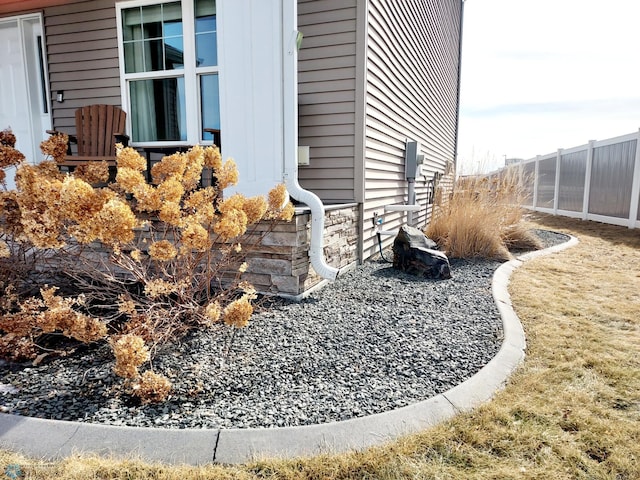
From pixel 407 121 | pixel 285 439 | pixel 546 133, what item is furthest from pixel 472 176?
pixel 546 133

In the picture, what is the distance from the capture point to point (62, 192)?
1.73m

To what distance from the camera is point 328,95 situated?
13.2 ft

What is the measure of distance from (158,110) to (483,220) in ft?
13.7

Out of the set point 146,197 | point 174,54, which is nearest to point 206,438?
point 146,197

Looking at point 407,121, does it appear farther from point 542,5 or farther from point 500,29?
point 500,29

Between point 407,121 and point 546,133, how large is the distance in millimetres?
18022

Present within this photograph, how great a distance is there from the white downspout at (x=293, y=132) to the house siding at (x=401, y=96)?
111cm

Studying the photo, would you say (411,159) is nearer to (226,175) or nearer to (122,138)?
(122,138)

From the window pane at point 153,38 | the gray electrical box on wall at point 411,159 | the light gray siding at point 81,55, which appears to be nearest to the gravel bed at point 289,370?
the window pane at point 153,38

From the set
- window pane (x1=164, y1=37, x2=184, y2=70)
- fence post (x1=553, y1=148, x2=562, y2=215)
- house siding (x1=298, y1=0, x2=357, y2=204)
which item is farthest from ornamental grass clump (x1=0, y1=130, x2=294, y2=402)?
fence post (x1=553, y1=148, x2=562, y2=215)

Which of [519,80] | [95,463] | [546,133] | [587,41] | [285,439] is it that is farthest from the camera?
[546,133]

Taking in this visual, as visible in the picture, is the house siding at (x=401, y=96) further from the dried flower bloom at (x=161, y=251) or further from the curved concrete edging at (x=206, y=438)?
the curved concrete edging at (x=206, y=438)

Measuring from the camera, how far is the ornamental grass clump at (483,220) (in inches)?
205

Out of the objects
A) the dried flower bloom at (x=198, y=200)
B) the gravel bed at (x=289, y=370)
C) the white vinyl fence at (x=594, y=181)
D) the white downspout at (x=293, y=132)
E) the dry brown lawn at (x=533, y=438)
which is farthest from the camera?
the white vinyl fence at (x=594, y=181)
